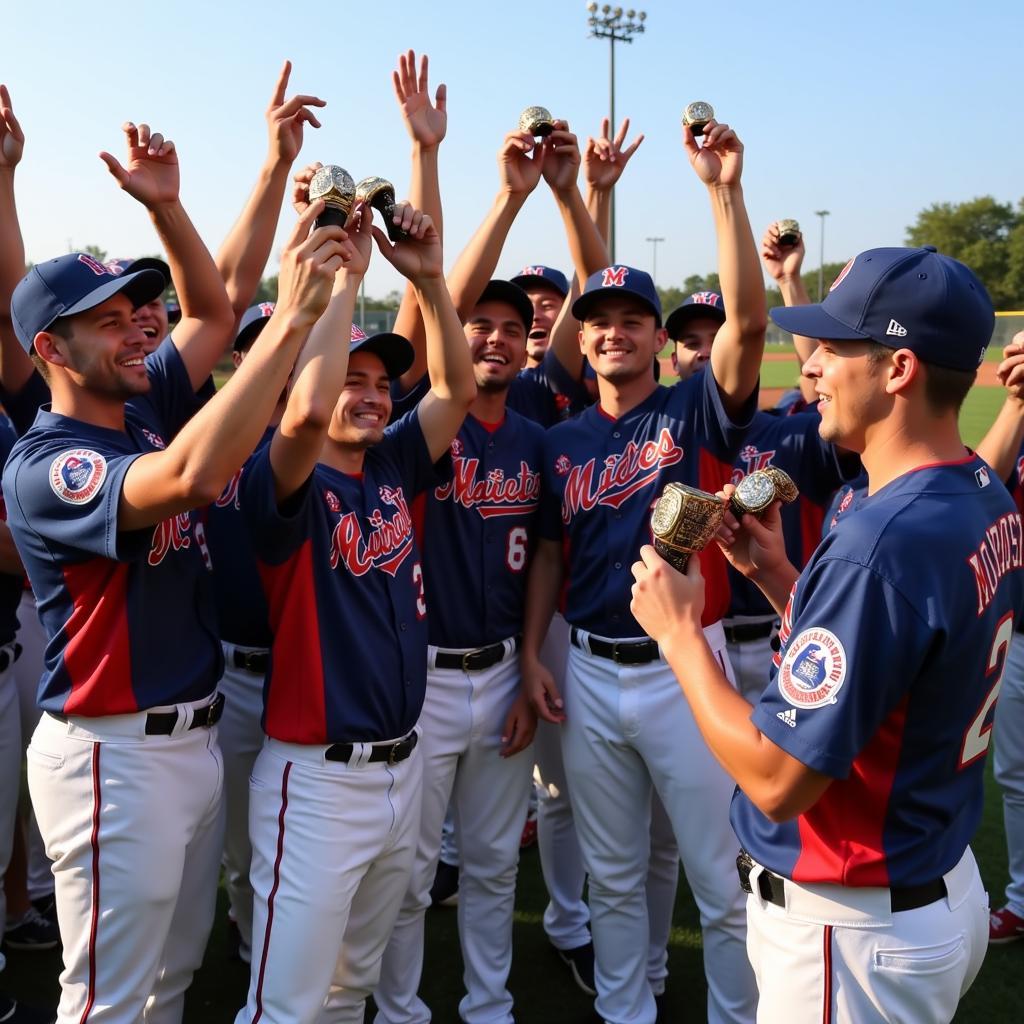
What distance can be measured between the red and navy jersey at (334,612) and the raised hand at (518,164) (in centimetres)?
142

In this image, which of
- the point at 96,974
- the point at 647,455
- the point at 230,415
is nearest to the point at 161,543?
the point at 230,415

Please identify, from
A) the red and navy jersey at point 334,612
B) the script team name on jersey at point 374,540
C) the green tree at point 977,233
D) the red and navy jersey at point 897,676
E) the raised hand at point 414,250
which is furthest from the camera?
the green tree at point 977,233

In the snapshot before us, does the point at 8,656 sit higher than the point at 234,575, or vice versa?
the point at 234,575

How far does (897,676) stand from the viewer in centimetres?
178

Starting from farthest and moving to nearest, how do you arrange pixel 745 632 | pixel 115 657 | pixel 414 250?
pixel 745 632 → pixel 414 250 → pixel 115 657

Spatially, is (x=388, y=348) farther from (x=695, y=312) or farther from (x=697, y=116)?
(x=695, y=312)

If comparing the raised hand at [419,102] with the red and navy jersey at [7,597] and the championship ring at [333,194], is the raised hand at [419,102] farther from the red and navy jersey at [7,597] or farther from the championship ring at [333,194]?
the red and navy jersey at [7,597]

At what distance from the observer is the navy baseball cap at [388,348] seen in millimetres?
3156

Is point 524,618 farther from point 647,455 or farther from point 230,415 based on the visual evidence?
point 230,415

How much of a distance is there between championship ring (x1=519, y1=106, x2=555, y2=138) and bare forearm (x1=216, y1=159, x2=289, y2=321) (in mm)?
933

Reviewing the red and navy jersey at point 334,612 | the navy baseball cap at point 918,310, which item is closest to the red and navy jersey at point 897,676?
the navy baseball cap at point 918,310

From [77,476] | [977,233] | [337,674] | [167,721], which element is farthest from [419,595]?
[977,233]

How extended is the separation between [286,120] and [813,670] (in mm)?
2920

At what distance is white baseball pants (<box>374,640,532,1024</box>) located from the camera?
334 centimetres
